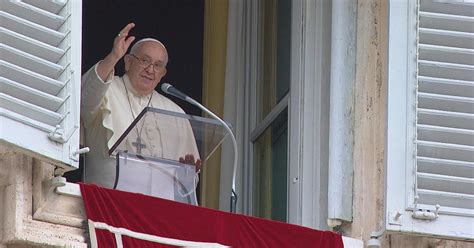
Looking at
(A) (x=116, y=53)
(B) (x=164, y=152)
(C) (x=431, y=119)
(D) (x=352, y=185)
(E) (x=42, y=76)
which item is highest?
(A) (x=116, y=53)

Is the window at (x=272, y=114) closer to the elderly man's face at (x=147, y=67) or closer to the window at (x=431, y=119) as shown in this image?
the elderly man's face at (x=147, y=67)

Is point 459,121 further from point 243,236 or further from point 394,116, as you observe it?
point 243,236

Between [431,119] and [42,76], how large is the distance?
1477mm

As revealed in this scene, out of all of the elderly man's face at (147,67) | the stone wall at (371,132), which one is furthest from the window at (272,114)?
the stone wall at (371,132)

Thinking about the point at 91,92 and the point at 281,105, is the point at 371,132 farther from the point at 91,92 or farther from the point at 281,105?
the point at 91,92

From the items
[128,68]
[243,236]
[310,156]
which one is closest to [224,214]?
[243,236]

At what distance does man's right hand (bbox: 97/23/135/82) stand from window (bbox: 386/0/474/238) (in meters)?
1.00

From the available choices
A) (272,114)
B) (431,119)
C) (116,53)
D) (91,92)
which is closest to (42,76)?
(116,53)

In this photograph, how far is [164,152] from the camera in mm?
8852

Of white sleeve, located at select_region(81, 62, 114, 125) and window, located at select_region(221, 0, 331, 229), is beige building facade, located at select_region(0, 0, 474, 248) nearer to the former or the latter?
window, located at select_region(221, 0, 331, 229)

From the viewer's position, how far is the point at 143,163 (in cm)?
874

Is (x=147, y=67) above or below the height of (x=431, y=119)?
above

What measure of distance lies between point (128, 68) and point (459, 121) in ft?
5.27

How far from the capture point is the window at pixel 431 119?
8.55 metres
